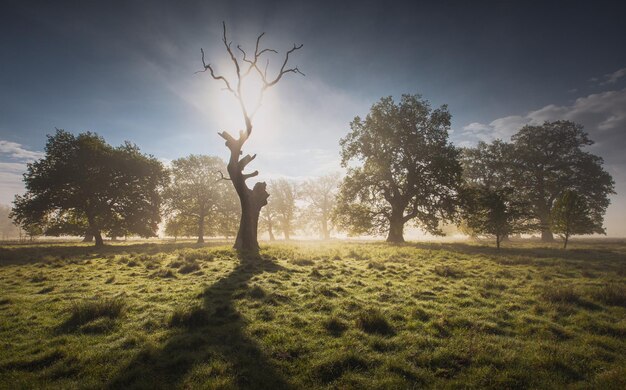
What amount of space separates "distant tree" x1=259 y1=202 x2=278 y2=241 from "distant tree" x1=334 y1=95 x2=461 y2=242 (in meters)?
30.4

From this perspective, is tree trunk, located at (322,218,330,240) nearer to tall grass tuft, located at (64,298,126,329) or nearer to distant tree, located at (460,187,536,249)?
distant tree, located at (460,187,536,249)

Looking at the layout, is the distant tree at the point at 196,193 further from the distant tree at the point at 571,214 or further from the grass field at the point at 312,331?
the distant tree at the point at 571,214

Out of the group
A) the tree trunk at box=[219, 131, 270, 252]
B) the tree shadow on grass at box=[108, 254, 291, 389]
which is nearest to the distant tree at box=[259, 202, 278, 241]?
the tree trunk at box=[219, 131, 270, 252]

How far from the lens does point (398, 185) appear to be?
1385 inches

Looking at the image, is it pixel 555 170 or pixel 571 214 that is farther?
pixel 555 170

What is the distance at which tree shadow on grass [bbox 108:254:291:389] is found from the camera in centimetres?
511

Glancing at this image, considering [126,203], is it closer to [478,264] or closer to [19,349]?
[19,349]

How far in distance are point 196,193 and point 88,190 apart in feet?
52.8

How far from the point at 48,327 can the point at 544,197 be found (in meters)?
56.5

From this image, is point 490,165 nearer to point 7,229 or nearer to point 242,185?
point 242,185

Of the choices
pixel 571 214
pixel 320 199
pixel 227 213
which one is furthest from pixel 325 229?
pixel 571 214

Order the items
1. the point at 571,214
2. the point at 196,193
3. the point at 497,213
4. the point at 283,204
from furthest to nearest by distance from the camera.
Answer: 1. the point at 283,204
2. the point at 196,193
3. the point at 571,214
4. the point at 497,213

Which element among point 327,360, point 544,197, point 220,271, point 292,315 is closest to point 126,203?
point 220,271

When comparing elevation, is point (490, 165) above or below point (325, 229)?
above
